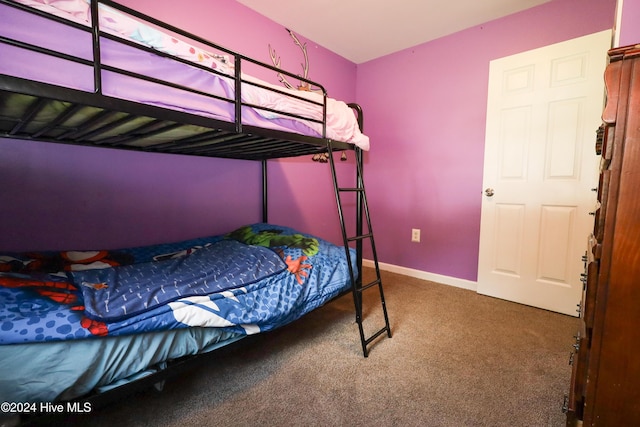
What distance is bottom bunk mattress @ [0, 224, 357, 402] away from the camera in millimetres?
802

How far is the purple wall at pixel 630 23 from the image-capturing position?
3.59 ft

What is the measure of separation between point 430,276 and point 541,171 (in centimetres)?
136

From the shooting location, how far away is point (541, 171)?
2.20m

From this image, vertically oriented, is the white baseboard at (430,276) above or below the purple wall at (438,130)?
Answer: below

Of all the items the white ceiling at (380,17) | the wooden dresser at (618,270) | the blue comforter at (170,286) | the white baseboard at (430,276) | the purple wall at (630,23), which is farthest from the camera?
the white baseboard at (430,276)

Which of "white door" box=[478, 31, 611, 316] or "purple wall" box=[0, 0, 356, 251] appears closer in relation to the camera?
"purple wall" box=[0, 0, 356, 251]

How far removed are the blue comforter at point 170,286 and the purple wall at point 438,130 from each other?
146cm

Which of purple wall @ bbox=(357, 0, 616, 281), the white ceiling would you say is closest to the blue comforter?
purple wall @ bbox=(357, 0, 616, 281)

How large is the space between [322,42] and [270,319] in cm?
273

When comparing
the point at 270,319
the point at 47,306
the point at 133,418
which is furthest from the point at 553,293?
the point at 47,306

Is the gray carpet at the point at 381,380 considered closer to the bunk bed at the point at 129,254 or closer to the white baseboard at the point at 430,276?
the bunk bed at the point at 129,254

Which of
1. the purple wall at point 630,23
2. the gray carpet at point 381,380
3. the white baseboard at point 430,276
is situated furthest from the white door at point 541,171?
the purple wall at point 630,23

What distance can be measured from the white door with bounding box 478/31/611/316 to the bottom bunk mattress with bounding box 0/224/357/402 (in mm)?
1528

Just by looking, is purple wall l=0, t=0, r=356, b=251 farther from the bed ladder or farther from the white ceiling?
the bed ladder
